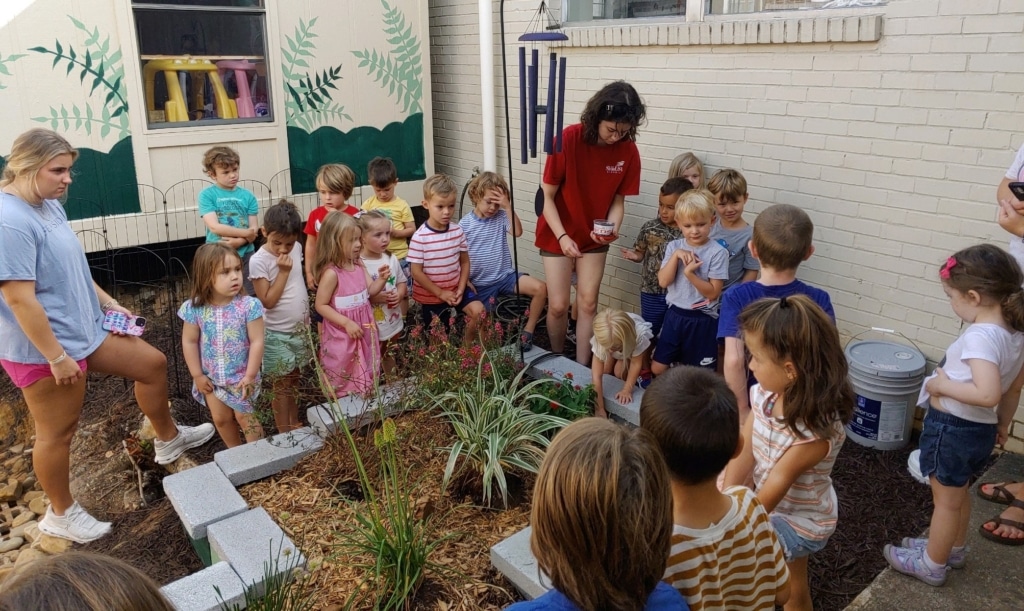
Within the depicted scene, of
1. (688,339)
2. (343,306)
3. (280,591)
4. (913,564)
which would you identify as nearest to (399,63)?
(343,306)

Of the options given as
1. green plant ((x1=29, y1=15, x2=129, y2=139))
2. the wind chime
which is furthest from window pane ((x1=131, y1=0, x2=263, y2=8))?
the wind chime

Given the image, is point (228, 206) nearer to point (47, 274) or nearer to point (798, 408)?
point (47, 274)

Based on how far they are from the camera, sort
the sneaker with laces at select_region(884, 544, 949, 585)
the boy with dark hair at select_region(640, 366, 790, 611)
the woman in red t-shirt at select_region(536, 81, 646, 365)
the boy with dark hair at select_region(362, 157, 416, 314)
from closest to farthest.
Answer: the boy with dark hair at select_region(640, 366, 790, 611) → the sneaker with laces at select_region(884, 544, 949, 585) → the woman in red t-shirt at select_region(536, 81, 646, 365) → the boy with dark hair at select_region(362, 157, 416, 314)

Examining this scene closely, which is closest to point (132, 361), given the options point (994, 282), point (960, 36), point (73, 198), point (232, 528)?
point (232, 528)

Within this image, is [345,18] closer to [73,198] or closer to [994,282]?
[73,198]

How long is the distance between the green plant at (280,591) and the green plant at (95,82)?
4.24 m

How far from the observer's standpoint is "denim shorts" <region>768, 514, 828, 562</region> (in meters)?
2.36

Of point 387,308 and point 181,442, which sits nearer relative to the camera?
point 181,442

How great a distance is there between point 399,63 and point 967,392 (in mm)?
5770

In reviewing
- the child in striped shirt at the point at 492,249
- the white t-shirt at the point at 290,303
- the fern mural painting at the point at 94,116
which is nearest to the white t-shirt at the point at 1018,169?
the child in striped shirt at the point at 492,249

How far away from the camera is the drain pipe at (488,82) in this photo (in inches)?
231

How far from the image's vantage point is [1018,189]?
10.1ft

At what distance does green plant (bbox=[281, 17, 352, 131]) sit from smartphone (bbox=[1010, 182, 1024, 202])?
5.35 metres

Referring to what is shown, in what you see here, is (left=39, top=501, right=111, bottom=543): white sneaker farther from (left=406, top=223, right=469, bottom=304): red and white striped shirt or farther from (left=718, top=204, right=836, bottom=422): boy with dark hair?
(left=718, top=204, right=836, bottom=422): boy with dark hair
